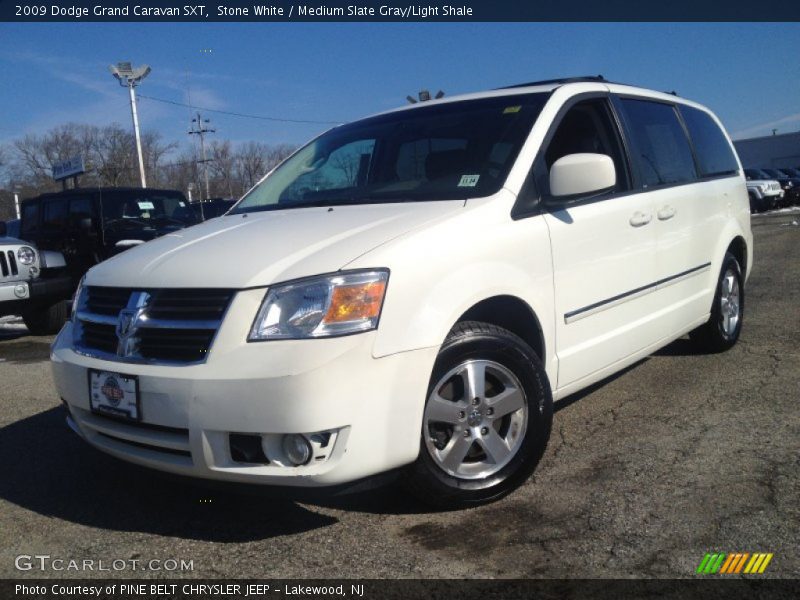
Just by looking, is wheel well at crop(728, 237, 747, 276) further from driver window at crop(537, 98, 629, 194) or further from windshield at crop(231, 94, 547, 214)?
windshield at crop(231, 94, 547, 214)

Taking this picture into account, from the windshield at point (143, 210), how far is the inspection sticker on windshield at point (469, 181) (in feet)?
25.2

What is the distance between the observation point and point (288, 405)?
2.34 meters

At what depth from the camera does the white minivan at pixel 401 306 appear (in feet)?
7.94

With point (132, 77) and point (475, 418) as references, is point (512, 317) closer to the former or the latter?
point (475, 418)

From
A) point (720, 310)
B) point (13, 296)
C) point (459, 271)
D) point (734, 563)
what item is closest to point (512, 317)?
point (459, 271)

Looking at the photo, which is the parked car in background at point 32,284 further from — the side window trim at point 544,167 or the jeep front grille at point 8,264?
the side window trim at point 544,167

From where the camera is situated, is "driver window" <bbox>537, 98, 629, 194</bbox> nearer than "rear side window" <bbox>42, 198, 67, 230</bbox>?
Yes

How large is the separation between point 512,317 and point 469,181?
65cm

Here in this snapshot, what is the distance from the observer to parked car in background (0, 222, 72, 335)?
7266 mm

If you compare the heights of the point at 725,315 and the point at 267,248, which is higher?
the point at 267,248

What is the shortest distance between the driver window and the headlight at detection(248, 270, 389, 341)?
1469 millimetres

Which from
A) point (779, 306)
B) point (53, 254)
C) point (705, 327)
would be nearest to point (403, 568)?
point (705, 327)

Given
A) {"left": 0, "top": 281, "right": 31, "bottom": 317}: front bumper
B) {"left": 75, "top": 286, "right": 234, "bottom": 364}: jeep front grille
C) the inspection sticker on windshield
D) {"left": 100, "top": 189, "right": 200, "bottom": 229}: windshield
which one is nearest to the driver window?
the inspection sticker on windshield

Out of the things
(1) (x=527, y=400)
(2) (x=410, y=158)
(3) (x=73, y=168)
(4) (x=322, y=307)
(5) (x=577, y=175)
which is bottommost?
(1) (x=527, y=400)
